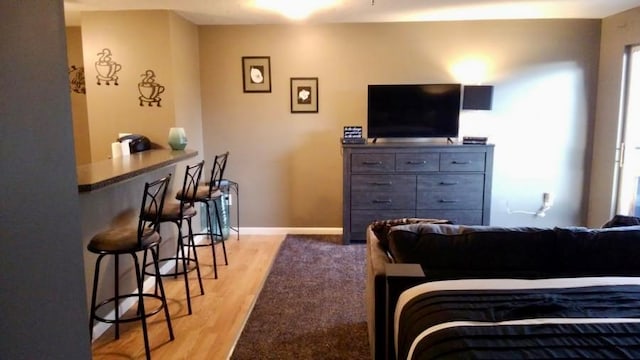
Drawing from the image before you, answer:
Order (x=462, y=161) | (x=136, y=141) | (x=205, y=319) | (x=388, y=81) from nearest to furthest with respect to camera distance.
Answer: (x=205, y=319), (x=136, y=141), (x=462, y=161), (x=388, y=81)

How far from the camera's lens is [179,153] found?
13.0 ft

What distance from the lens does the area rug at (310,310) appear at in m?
2.80

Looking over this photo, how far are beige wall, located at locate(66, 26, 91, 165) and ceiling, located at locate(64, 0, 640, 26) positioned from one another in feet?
0.93

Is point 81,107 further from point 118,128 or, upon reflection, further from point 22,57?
point 22,57

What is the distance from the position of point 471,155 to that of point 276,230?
237cm

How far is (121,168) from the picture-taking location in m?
3.10

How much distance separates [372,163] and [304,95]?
1.14 m

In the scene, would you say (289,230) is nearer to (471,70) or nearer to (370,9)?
(370,9)

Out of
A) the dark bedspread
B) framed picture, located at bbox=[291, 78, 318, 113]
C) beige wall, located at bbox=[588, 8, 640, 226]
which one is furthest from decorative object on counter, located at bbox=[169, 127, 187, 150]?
beige wall, located at bbox=[588, 8, 640, 226]

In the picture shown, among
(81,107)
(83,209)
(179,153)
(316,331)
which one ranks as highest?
(81,107)

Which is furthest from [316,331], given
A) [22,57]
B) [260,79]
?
[260,79]

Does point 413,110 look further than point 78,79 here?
No

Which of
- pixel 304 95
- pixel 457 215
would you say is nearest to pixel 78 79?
pixel 304 95

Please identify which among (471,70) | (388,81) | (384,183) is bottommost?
(384,183)
